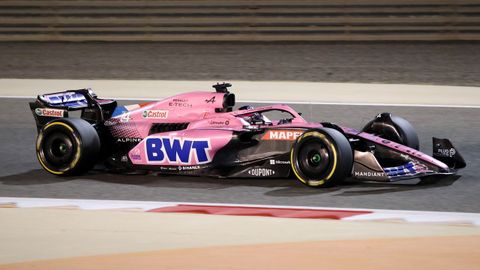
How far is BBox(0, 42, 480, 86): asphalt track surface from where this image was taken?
55.7ft

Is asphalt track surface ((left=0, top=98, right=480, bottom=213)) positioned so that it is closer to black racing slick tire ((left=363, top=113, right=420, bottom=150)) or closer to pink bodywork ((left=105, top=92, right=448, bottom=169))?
pink bodywork ((left=105, top=92, right=448, bottom=169))

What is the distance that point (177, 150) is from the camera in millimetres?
8656

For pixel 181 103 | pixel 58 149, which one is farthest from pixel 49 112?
pixel 181 103

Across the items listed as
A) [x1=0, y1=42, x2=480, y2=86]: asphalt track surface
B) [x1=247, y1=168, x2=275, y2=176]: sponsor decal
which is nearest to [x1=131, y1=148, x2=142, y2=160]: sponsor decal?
[x1=247, y1=168, x2=275, y2=176]: sponsor decal

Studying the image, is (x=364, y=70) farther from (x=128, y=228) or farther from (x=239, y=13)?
(x=128, y=228)

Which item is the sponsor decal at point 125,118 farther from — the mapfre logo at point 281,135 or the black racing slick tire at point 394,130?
the black racing slick tire at point 394,130

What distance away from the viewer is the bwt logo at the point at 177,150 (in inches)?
338

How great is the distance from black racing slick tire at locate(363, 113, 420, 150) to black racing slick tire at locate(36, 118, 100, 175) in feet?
8.34

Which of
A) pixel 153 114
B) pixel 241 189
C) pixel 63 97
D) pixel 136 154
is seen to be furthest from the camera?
pixel 63 97

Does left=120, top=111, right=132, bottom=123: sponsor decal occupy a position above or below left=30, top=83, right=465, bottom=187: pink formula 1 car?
above

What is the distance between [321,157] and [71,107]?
8.66 feet

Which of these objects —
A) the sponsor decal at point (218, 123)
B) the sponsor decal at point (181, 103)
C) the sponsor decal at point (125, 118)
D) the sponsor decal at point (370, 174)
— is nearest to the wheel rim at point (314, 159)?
the sponsor decal at point (370, 174)

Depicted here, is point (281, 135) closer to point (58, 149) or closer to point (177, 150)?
point (177, 150)

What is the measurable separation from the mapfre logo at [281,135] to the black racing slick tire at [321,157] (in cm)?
17
